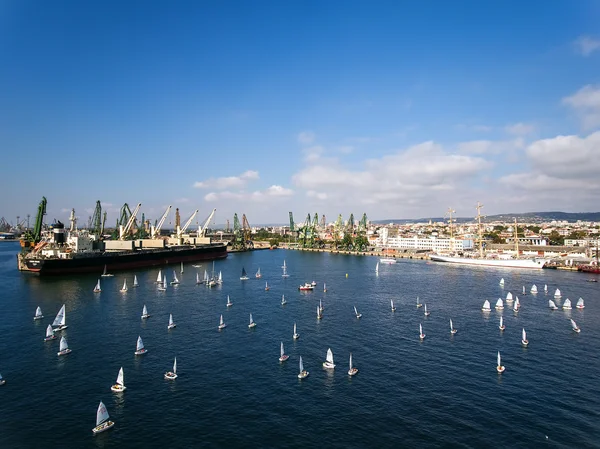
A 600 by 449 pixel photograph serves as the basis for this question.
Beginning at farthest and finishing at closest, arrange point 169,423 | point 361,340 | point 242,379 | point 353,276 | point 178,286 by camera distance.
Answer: point 353,276 → point 178,286 → point 361,340 → point 242,379 → point 169,423

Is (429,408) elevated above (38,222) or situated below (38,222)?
Answer: below

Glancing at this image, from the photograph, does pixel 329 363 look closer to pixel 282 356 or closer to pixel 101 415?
pixel 282 356

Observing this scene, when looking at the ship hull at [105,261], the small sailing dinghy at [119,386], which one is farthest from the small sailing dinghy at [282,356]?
the ship hull at [105,261]

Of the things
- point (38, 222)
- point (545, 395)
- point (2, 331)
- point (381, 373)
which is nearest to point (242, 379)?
point (381, 373)

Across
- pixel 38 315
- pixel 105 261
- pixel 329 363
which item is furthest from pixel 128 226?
pixel 329 363

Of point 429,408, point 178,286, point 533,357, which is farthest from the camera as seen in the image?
point 178,286

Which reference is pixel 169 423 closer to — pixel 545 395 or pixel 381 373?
pixel 381 373

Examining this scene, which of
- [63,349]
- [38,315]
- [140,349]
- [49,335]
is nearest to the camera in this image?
[63,349]
